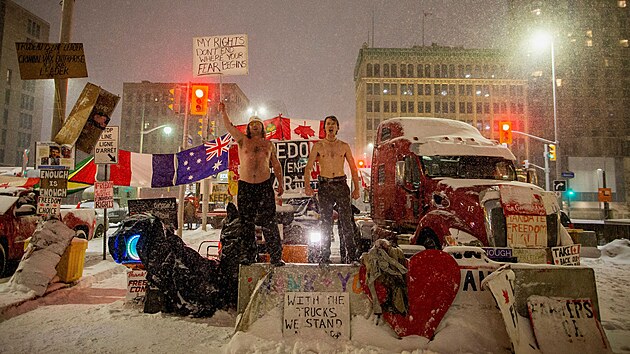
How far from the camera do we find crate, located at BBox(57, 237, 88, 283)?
23.3 ft

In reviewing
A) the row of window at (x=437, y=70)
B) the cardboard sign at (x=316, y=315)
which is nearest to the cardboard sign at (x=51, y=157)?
the cardboard sign at (x=316, y=315)

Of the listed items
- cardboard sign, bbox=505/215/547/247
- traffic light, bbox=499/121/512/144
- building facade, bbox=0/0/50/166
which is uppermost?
building facade, bbox=0/0/50/166

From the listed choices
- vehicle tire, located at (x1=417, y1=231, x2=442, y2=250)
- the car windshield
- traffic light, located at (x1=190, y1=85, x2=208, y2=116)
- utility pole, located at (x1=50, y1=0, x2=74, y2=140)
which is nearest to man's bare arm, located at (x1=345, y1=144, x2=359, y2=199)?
vehicle tire, located at (x1=417, y1=231, x2=442, y2=250)

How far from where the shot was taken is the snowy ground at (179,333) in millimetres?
4109

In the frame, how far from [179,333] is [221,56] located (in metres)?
6.83

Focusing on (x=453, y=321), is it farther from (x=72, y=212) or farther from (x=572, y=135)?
(x=572, y=135)

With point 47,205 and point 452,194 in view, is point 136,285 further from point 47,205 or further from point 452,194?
point 452,194

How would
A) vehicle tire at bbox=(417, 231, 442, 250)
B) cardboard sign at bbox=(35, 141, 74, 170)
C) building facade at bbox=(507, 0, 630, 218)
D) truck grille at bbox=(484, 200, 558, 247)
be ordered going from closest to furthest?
truck grille at bbox=(484, 200, 558, 247) < vehicle tire at bbox=(417, 231, 442, 250) < cardboard sign at bbox=(35, 141, 74, 170) < building facade at bbox=(507, 0, 630, 218)

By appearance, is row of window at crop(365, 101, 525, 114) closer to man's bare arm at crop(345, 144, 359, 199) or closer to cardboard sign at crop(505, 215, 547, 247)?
cardboard sign at crop(505, 215, 547, 247)

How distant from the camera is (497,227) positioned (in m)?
6.69

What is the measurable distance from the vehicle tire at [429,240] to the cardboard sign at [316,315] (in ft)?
11.1

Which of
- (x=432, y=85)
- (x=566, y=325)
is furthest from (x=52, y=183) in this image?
(x=432, y=85)

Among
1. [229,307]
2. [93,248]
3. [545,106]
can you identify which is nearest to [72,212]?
[93,248]

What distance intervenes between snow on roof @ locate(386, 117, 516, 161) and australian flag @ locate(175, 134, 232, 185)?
199 inches
